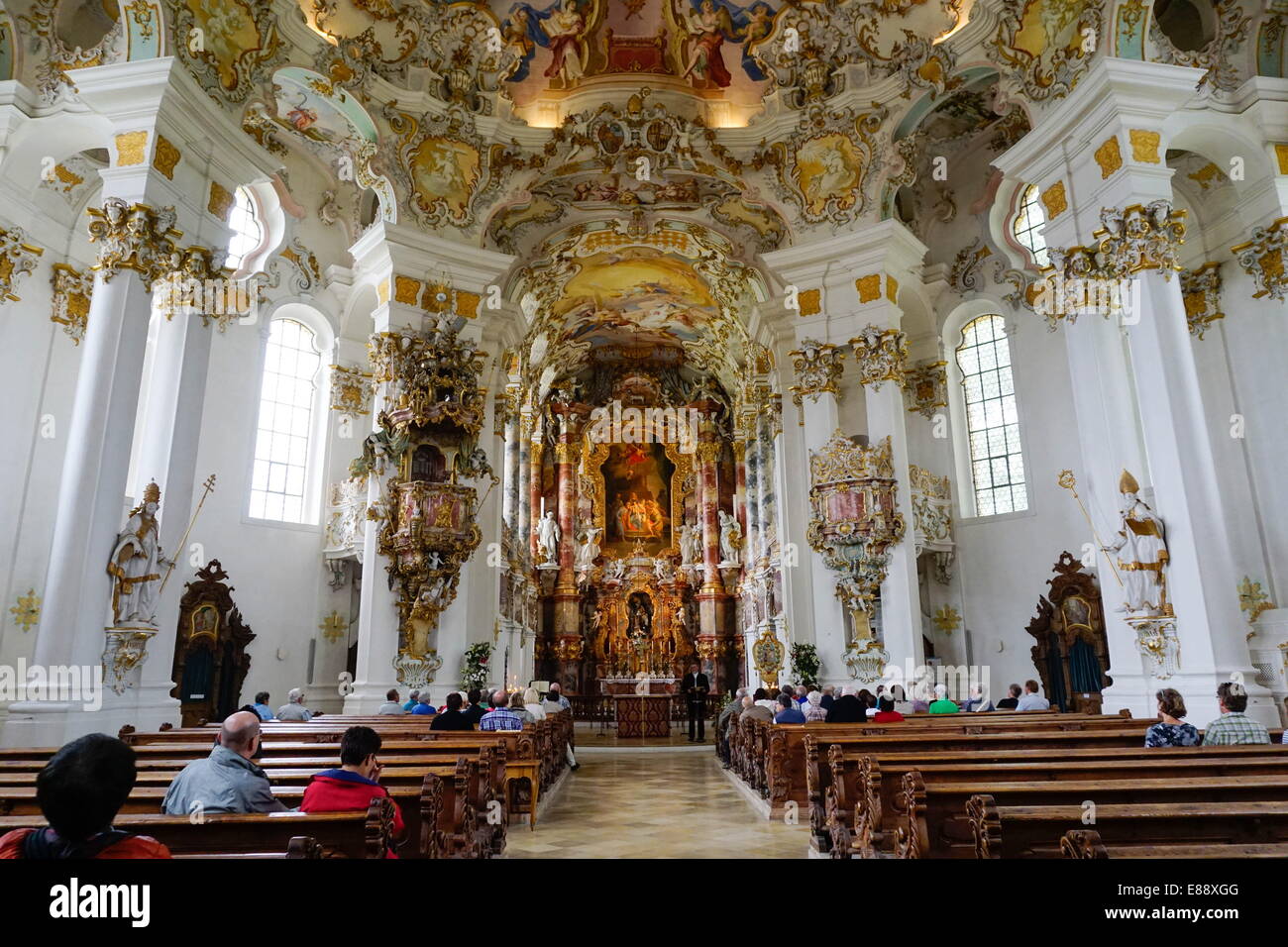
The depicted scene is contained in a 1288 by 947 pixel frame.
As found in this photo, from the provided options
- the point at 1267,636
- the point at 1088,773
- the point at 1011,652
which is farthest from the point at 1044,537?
the point at 1088,773

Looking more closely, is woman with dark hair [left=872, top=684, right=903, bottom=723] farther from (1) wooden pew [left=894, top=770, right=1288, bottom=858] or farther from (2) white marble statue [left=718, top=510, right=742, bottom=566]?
(2) white marble statue [left=718, top=510, right=742, bottom=566]

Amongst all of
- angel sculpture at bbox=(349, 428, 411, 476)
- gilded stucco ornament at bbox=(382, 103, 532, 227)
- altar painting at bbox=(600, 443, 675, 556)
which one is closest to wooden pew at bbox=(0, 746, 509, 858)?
angel sculpture at bbox=(349, 428, 411, 476)

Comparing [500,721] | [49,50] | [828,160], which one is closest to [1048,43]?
[828,160]

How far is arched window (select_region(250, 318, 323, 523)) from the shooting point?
15039 mm

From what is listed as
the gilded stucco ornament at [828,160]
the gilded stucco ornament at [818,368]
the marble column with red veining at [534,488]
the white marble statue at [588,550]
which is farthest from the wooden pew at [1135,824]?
the white marble statue at [588,550]

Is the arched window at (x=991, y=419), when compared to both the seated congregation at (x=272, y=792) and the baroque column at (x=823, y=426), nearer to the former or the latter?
the baroque column at (x=823, y=426)

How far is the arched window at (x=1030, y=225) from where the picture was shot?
1452cm

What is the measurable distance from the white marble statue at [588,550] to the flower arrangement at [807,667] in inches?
569

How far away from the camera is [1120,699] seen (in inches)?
350

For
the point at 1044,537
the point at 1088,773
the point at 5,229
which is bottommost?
the point at 1088,773

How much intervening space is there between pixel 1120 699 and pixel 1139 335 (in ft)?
13.0

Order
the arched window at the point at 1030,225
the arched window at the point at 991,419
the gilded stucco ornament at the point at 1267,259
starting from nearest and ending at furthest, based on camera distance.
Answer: the gilded stucco ornament at the point at 1267,259, the arched window at the point at 1030,225, the arched window at the point at 991,419

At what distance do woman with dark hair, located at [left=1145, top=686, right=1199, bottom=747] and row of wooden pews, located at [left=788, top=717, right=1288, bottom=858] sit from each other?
1.38ft
